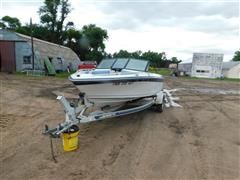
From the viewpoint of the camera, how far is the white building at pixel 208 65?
38.0 m

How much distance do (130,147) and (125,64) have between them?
3.01 m

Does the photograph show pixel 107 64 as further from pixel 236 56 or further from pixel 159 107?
pixel 236 56

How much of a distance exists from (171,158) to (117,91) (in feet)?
7.15

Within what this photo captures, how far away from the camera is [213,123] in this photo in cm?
731

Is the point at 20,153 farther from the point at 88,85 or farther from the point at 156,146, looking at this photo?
the point at 156,146

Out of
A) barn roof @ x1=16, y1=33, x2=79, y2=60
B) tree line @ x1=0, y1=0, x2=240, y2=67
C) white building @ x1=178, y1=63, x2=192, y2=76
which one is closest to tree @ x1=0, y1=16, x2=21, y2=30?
tree line @ x1=0, y1=0, x2=240, y2=67

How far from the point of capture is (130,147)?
527 centimetres

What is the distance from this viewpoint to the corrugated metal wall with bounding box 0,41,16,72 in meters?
24.6

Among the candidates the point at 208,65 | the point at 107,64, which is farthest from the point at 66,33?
the point at 107,64

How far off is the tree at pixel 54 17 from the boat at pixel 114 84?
42.1 m

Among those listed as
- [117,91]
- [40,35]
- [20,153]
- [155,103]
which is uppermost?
[40,35]

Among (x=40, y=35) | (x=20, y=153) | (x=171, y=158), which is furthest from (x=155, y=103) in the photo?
(x=40, y=35)

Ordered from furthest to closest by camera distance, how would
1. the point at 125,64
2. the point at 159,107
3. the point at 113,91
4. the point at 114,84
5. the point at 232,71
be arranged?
the point at 232,71 → the point at 159,107 → the point at 125,64 → the point at 113,91 → the point at 114,84

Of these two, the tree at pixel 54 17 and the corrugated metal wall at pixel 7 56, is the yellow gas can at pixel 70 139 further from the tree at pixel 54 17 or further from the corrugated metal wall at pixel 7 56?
the tree at pixel 54 17
